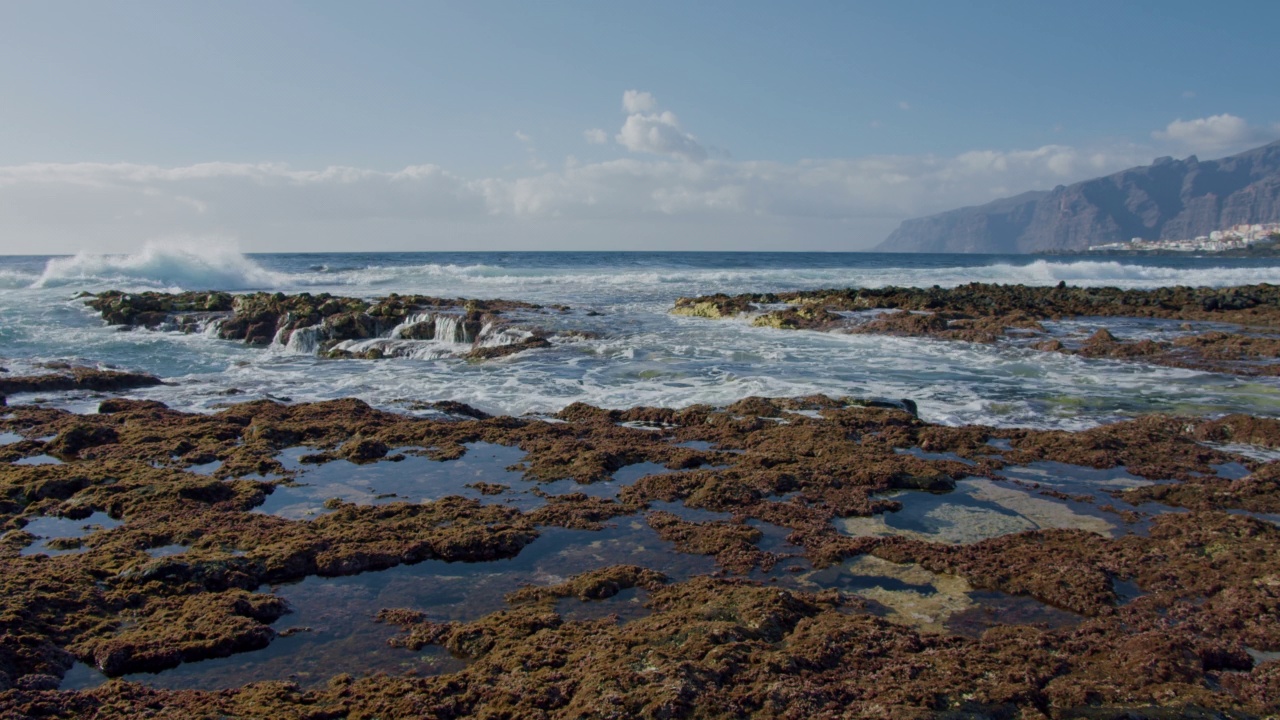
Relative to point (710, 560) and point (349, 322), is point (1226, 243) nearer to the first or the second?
point (349, 322)

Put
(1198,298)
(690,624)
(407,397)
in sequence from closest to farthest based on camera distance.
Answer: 1. (690,624)
2. (407,397)
3. (1198,298)

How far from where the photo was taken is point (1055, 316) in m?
23.0

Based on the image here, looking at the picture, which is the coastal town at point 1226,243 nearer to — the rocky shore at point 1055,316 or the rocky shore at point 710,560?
the rocky shore at point 1055,316

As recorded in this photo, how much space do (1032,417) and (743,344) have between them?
332 inches

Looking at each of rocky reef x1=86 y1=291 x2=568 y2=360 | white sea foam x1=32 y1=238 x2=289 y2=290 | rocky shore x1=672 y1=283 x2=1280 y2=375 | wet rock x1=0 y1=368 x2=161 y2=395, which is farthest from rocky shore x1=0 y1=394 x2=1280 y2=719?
white sea foam x1=32 y1=238 x2=289 y2=290

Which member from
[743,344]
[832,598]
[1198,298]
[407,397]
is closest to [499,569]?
[832,598]

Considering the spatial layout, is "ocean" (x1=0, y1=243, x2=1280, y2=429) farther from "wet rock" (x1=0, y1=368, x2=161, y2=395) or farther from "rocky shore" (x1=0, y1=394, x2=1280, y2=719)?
"rocky shore" (x1=0, y1=394, x2=1280, y2=719)

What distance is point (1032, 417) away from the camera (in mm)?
10461

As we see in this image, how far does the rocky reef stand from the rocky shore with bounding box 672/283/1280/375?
8.28 m

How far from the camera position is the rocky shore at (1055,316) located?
1612cm

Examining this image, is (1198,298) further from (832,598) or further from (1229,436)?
(832,598)

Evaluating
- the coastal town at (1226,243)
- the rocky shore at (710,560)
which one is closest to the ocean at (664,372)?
the rocky shore at (710,560)

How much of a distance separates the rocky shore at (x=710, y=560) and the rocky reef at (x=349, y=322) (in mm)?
9363

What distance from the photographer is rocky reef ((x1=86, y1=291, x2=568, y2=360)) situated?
18.7m
